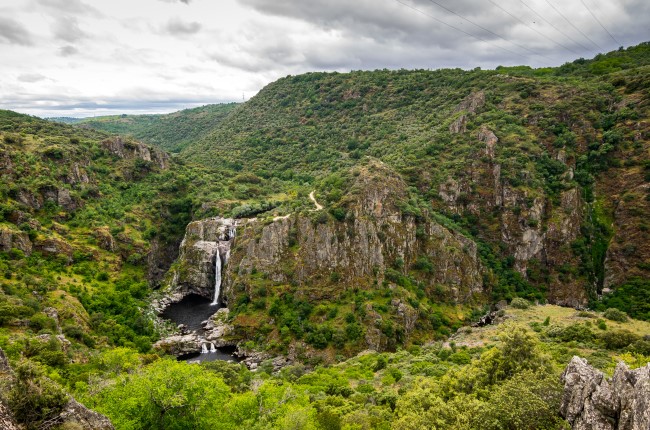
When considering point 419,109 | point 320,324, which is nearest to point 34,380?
point 320,324

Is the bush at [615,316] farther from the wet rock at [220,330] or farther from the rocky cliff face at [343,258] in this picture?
the wet rock at [220,330]

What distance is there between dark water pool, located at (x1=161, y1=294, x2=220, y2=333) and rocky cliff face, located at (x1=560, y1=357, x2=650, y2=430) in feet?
195

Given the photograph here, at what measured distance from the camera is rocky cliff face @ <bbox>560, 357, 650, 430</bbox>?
1805 centimetres

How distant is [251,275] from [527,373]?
54479 mm

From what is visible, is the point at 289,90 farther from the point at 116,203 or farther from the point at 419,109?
the point at 116,203

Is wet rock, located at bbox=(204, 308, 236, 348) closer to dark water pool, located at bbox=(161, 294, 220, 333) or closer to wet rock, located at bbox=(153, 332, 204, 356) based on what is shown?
dark water pool, located at bbox=(161, 294, 220, 333)

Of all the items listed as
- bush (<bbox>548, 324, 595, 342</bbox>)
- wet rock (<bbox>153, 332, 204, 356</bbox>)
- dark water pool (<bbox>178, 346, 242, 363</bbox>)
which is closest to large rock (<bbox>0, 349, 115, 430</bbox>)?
dark water pool (<bbox>178, 346, 242, 363</bbox>)

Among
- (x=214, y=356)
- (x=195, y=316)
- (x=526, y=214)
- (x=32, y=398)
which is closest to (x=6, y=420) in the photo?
(x=32, y=398)

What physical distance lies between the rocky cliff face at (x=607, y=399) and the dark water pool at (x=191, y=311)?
59.4 meters

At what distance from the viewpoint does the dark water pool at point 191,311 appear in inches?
2830

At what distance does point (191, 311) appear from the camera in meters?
76.7

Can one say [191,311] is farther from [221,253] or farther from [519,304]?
[519,304]

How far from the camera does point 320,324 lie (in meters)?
65.2

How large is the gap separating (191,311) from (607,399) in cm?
7031
